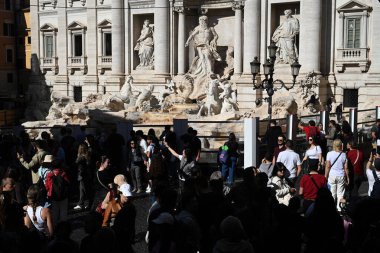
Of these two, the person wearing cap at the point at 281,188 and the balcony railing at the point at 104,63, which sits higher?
the balcony railing at the point at 104,63

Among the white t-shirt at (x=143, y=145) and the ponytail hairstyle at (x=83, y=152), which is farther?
the white t-shirt at (x=143, y=145)

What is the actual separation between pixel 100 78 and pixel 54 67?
13.4 ft

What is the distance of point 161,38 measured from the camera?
93.9 feet

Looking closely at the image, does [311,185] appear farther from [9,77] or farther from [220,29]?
[9,77]

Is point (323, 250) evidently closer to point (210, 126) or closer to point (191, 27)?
point (210, 126)

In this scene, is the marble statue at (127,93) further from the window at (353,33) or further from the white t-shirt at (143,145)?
the white t-shirt at (143,145)

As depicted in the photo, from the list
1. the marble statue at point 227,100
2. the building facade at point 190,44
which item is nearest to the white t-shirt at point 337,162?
the marble statue at point 227,100

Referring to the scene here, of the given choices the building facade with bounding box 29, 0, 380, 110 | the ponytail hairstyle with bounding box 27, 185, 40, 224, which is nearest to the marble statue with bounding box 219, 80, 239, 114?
the building facade with bounding box 29, 0, 380, 110

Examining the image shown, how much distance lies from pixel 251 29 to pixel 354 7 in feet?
14.6

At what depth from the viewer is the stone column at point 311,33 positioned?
24031mm

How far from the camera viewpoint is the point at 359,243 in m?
5.71

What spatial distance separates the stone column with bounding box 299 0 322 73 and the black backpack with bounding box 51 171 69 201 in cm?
1735

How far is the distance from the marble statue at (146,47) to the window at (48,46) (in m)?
7.25

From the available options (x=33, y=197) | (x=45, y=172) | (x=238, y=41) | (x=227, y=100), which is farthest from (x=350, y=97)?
(x=33, y=197)
